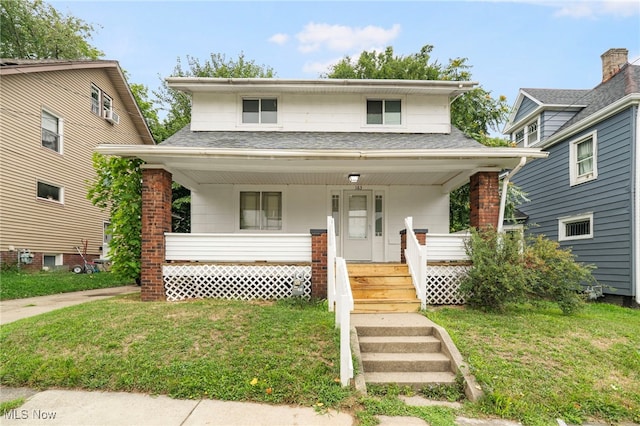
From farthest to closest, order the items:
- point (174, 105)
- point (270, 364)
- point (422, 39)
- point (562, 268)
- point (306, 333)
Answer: point (174, 105), point (422, 39), point (562, 268), point (306, 333), point (270, 364)

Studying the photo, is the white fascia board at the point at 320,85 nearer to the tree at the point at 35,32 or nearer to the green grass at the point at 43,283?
the green grass at the point at 43,283

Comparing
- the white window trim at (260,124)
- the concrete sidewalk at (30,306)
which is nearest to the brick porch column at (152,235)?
the concrete sidewalk at (30,306)

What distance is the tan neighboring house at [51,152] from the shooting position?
10125 millimetres

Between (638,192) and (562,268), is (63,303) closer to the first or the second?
(562,268)

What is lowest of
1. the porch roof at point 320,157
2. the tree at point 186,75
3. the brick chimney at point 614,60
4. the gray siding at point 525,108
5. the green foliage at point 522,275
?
the green foliage at point 522,275

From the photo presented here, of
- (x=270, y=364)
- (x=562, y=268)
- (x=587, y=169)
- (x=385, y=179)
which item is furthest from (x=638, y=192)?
(x=270, y=364)

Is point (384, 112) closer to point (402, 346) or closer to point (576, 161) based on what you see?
point (402, 346)

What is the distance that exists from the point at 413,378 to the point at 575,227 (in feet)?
32.0

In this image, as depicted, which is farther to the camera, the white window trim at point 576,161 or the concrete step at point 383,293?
the white window trim at point 576,161

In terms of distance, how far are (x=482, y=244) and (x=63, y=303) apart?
28.0 feet

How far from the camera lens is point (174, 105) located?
19859 millimetres

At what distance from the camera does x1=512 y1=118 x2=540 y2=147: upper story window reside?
42.4 ft

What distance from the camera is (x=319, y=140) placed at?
25.9 feet

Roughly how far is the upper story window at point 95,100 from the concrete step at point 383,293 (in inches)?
539
